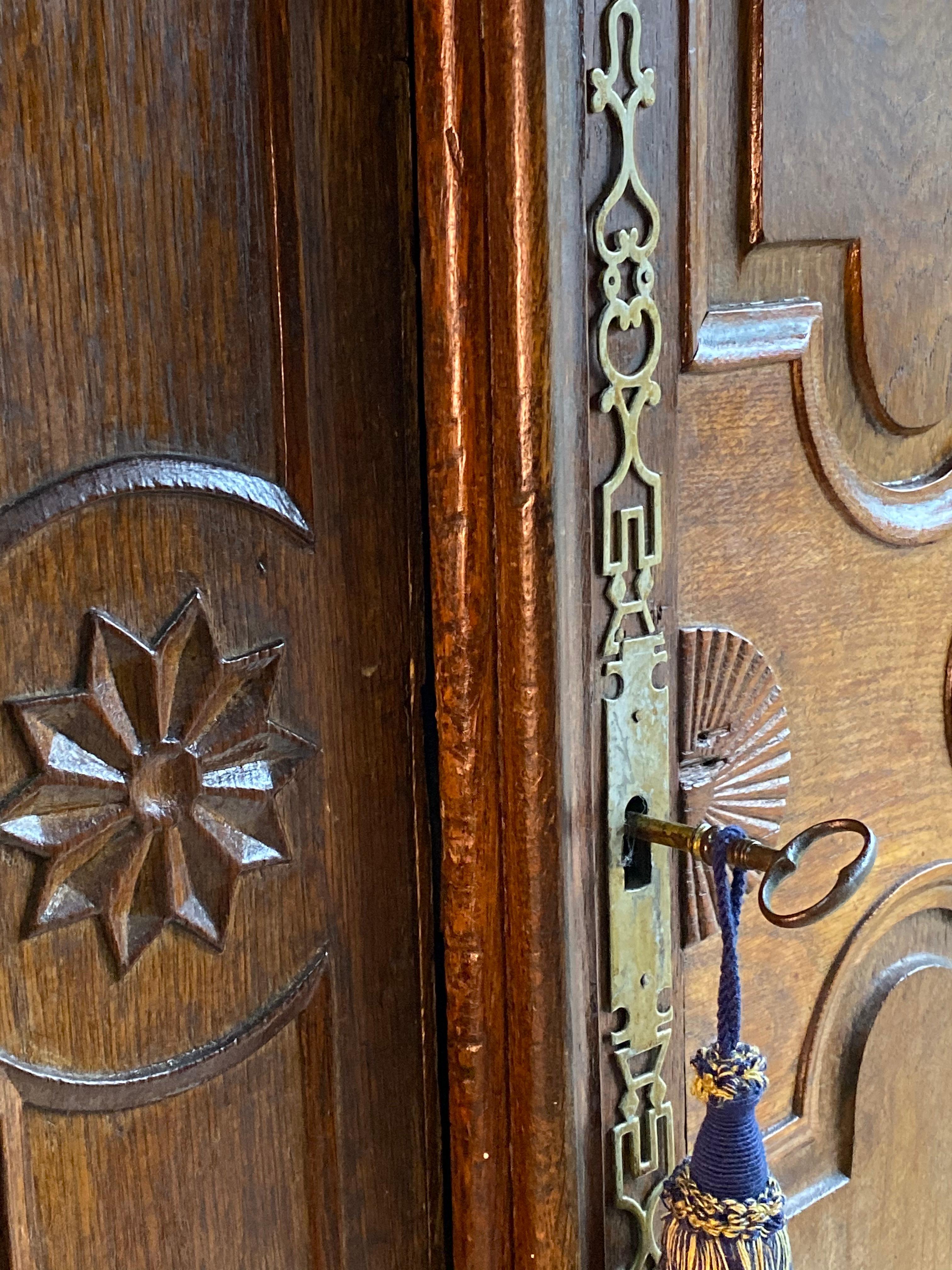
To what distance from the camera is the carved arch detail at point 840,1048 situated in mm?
753

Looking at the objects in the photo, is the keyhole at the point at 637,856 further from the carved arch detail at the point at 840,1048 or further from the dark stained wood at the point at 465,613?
the carved arch detail at the point at 840,1048

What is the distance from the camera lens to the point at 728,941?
23.5 inches

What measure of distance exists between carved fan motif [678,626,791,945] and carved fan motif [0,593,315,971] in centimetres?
19

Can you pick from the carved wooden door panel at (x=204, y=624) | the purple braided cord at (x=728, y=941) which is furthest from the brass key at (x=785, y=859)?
the carved wooden door panel at (x=204, y=624)

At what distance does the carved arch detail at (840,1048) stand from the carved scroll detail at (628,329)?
274 mm

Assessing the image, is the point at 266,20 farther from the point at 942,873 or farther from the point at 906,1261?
the point at 906,1261

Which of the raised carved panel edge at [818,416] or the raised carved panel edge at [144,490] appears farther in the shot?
the raised carved panel edge at [818,416]

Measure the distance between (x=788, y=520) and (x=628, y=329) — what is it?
0.15 m

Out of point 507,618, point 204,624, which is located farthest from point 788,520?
point 204,624

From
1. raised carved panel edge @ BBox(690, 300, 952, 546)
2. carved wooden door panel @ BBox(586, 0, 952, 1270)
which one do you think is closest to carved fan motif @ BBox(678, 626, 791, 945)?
carved wooden door panel @ BBox(586, 0, 952, 1270)

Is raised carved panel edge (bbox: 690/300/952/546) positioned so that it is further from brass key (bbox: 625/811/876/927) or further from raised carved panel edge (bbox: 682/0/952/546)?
brass key (bbox: 625/811/876/927)

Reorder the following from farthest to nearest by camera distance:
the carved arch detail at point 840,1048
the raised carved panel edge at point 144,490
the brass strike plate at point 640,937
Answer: the carved arch detail at point 840,1048, the brass strike plate at point 640,937, the raised carved panel edge at point 144,490

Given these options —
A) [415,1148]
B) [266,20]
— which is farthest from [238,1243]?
[266,20]

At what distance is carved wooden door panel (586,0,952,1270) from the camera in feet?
1.93
